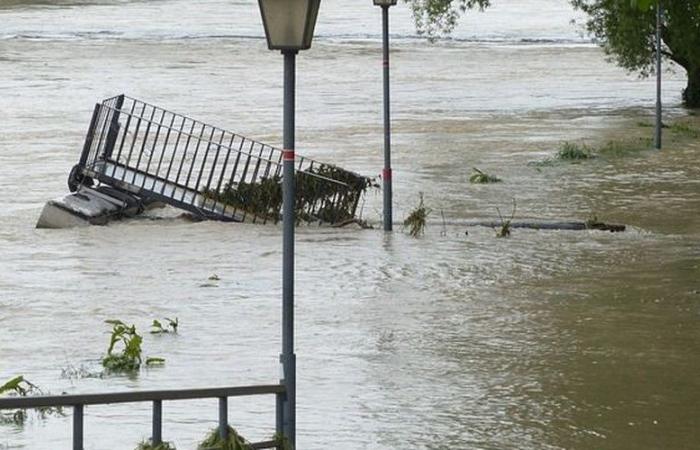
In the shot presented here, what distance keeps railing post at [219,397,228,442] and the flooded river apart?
267cm

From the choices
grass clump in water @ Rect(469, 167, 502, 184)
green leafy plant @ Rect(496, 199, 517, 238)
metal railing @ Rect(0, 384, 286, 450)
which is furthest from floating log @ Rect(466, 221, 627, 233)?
metal railing @ Rect(0, 384, 286, 450)

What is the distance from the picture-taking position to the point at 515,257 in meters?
20.4

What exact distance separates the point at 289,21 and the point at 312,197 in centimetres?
1356

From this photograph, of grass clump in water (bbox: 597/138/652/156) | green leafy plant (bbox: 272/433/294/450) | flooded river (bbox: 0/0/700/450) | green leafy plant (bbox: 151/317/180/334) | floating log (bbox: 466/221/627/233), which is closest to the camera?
green leafy plant (bbox: 272/433/294/450)

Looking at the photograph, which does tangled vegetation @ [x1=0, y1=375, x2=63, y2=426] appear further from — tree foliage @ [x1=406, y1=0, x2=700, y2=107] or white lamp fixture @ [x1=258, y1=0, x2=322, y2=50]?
tree foliage @ [x1=406, y1=0, x2=700, y2=107]

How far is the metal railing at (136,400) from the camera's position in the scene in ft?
24.0

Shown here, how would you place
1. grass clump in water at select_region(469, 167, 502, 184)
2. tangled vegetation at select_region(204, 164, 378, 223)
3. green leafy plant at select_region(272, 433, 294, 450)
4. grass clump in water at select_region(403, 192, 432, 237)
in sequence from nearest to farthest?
green leafy plant at select_region(272, 433, 294, 450), grass clump in water at select_region(403, 192, 432, 237), tangled vegetation at select_region(204, 164, 378, 223), grass clump in water at select_region(469, 167, 502, 184)

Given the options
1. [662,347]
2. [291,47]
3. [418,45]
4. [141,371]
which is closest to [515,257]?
[662,347]

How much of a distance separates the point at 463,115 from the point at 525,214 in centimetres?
1624

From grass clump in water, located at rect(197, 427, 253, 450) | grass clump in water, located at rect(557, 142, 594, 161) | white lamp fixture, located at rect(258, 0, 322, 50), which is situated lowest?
grass clump in water, located at rect(197, 427, 253, 450)

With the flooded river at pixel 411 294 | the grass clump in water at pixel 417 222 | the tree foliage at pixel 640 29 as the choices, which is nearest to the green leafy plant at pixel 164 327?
the flooded river at pixel 411 294

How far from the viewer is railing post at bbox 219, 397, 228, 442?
8.36m

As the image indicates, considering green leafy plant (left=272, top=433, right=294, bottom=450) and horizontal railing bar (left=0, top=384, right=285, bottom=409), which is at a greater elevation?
horizontal railing bar (left=0, top=384, right=285, bottom=409)

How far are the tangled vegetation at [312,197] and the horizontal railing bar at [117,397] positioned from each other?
1416 centimetres
